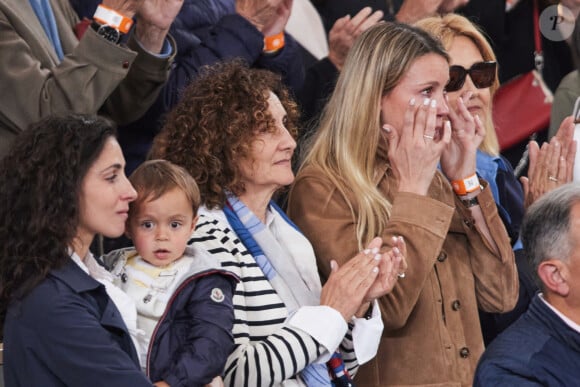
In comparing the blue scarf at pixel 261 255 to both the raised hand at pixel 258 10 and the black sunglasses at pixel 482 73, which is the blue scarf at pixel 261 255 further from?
the black sunglasses at pixel 482 73

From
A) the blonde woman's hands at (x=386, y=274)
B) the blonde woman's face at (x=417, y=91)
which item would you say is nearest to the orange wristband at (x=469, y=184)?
the blonde woman's face at (x=417, y=91)

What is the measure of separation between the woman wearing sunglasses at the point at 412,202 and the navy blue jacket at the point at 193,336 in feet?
2.44

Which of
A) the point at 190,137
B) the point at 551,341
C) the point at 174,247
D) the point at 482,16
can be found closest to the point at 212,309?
the point at 174,247

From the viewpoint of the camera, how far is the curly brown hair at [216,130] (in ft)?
12.6

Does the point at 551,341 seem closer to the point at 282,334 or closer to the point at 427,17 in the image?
the point at 282,334

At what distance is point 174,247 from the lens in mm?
3434

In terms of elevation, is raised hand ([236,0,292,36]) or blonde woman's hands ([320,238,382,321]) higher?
raised hand ([236,0,292,36])

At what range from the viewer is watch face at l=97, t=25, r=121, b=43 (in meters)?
4.05

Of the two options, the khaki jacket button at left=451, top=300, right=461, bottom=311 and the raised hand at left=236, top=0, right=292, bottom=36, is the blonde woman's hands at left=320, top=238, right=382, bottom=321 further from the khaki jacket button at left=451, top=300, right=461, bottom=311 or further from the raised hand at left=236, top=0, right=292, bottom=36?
the raised hand at left=236, top=0, right=292, bottom=36

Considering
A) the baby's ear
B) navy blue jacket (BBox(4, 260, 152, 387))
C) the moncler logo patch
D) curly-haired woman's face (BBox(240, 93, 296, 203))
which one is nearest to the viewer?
navy blue jacket (BBox(4, 260, 152, 387))

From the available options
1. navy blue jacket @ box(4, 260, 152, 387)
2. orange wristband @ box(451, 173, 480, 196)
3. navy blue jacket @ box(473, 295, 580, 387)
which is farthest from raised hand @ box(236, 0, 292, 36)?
navy blue jacket @ box(4, 260, 152, 387)

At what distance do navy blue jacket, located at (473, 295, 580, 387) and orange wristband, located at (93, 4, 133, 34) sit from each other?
1.63 m

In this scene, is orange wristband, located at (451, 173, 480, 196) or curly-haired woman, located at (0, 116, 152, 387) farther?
orange wristband, located at (451, 173, 480, 196)

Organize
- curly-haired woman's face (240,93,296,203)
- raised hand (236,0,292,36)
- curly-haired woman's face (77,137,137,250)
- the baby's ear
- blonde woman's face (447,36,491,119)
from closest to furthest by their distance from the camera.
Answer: curly-haired woman's face (77,137,137,250) → the baby's ear → curly-haired woman's face (240,93,296,203) → raised hand (236,0,292,36) → blonde woman's face (447,36,491,119)
